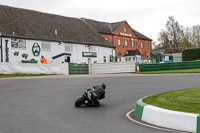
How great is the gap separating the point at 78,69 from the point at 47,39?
32.8 feet

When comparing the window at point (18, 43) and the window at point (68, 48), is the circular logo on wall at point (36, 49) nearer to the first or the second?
the window at point (18, 43)

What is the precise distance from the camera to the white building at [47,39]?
119ft

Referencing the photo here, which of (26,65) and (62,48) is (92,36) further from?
(26,65)

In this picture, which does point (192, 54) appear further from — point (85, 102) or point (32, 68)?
point (85, 102)

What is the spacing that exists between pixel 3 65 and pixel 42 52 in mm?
10951

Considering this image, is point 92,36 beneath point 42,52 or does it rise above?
above

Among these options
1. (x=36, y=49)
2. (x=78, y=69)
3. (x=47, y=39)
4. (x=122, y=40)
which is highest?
(x=122, y=40)

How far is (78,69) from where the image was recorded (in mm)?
32625

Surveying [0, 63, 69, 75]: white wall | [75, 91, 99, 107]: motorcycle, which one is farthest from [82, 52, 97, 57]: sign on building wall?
[75, 91, 99, 107]: motorcycle

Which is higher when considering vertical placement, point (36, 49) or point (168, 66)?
point (36, 49)

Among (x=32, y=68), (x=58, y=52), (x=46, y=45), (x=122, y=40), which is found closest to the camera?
(x=32, y=68)

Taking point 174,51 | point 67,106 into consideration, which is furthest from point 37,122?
point 174,51

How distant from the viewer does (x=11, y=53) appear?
35.7m

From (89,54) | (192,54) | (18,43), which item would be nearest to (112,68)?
(18,43)
